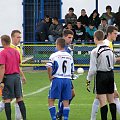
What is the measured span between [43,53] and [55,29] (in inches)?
45.3

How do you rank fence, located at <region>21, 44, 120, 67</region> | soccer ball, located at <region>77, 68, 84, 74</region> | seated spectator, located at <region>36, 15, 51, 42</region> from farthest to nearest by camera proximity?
seated spectator, located at <region>36, 15, 51, 42</region> < fence, located at <region>21, 44, 120, 67</region> < soccer ball, located at <region>77, 68, 84, 74</region>

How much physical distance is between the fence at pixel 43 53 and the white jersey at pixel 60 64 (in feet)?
38.1

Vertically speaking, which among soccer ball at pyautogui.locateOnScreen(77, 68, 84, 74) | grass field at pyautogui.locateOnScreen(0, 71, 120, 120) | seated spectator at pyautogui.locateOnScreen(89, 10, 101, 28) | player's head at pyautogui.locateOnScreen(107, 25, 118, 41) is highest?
seated spectator at pyautogui.locateOnScreen(89, 10, 101, 28)

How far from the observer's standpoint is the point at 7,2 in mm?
30047

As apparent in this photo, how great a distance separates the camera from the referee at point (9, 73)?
11.8 m

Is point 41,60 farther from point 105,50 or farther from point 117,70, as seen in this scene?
point 105,50

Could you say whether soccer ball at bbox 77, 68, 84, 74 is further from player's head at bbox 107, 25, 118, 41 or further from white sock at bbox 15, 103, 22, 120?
player's head at bbox 107, 25, 118, 41

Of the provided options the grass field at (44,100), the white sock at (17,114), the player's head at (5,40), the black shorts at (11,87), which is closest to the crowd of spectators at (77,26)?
the grass field at (44,100)

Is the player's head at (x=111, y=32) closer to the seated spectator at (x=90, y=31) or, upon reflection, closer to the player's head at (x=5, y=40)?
the player's head at (x=5, y=40)

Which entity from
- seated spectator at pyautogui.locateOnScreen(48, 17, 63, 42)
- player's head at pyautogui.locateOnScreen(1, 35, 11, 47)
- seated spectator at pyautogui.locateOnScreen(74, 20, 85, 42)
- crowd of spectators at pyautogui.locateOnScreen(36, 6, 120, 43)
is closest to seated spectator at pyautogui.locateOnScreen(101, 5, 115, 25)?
crowd of spectators at pyautogui.locateOnScreen(36, 6, 120, 43)

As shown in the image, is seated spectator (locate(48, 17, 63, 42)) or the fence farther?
seated spectator (locate(48, 17, 63, 42))

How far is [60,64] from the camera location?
38.7 feet

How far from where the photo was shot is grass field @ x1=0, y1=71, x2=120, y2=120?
13563 millimetres

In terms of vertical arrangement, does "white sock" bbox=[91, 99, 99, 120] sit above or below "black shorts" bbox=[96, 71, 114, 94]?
below
